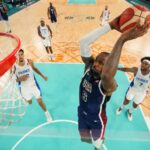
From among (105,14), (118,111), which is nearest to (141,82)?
(118,111)

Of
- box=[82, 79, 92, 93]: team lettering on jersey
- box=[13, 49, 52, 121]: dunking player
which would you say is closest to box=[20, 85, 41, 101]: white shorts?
box=[13, 49, 52, 121]: dunking player

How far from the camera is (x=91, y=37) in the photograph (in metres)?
2.52

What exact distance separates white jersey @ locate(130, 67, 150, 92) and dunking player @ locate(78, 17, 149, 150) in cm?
161

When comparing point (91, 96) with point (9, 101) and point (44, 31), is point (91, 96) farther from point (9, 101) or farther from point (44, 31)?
point (44, 31)

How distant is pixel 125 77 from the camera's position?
6391 mm

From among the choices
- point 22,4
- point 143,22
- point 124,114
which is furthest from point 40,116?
point 22,4

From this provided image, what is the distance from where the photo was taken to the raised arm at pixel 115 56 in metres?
1.72

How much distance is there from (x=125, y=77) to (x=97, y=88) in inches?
157

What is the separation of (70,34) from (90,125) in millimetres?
7569

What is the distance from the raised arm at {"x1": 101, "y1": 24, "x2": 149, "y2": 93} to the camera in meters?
1.72

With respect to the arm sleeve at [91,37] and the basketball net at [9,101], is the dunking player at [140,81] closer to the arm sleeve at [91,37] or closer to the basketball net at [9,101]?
the arm sleeve at [91,37]

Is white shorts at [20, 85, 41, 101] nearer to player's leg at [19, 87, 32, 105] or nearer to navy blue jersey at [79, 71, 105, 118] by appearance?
player's leg at [19, 87, 32, 105]

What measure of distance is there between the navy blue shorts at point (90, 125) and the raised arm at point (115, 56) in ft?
3.26

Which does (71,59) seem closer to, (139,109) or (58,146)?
(139,109)
